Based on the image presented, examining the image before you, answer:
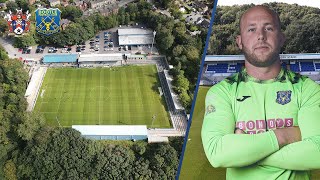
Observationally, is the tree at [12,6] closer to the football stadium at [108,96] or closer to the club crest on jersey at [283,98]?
the football stadium at [108,96]

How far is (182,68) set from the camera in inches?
866

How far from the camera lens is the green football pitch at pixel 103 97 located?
18.8 meters

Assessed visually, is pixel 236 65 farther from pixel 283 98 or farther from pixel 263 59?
pixel 283 98

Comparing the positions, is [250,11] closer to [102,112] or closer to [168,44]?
[102,112]

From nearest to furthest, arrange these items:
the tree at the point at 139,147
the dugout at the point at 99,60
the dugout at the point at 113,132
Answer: the tree at the point at 139,147
the dugout at the point at 113,132
the dugout at the point at 99,60

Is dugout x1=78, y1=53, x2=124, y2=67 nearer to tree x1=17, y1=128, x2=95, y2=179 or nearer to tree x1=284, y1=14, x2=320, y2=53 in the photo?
tree x1=17, y1=128, x2=95, y2=179

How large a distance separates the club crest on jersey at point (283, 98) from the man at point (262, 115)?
0.01 meters

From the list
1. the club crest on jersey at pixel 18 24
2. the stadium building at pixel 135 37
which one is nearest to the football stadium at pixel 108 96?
the stadium building at pixel 135 37

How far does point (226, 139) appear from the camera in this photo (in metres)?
5.04

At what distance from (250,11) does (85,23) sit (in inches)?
828

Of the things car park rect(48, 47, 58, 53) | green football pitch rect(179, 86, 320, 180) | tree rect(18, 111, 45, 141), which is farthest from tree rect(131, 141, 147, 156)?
car park rect(48, 47, 58, 53)

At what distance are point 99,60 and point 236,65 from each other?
17857 millimetres

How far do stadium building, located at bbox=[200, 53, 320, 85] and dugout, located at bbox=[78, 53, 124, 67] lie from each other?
1750 cm

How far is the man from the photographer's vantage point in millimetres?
4867
